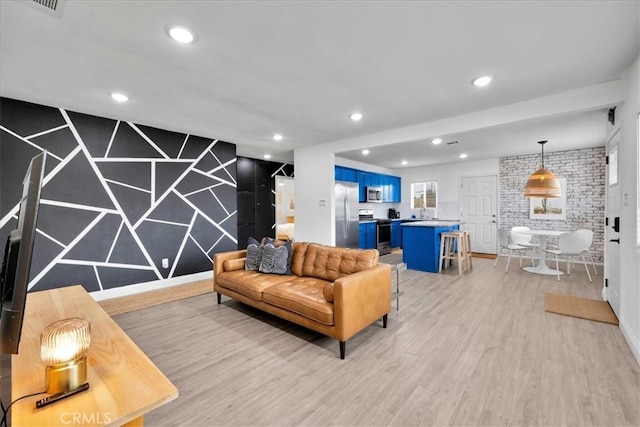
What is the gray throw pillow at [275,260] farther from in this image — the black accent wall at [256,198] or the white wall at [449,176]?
the white wall at [449,176]

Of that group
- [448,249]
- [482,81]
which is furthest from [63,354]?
[448,249]

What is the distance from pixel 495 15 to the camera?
1839 mm

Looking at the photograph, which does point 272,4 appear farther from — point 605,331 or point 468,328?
point 605,331

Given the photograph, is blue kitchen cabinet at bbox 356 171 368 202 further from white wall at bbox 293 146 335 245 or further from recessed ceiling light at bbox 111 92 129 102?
recessed ceiling light at bbox 111 92 129 102

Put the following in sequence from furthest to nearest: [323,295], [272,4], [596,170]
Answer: [596,170]
[323,295]
[272,4]

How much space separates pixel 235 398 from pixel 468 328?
2365 millimetres

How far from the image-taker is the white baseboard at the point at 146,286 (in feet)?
12.9

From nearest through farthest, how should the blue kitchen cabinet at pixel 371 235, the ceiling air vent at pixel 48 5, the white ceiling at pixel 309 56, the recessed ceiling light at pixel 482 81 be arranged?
the ceiling air vent at pixel 48 5
the white ceiling at pixel 309 56
the recessed ceiling light at pixel 482 81
the blue kitchen cabinet at pixel 371 235

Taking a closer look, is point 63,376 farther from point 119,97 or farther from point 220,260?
point 119,97

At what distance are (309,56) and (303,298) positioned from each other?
2.12 metres

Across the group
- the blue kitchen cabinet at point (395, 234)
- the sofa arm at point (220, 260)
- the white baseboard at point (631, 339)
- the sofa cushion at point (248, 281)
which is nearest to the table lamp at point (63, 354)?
the sofa cushion at point (248, 281)

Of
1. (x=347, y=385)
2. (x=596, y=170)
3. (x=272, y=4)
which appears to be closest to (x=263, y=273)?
(x=347, y=385)

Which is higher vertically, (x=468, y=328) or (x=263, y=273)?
(x=263, y=273)

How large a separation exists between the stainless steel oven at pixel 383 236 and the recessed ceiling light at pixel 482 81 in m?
4.74
